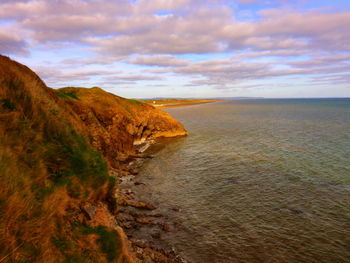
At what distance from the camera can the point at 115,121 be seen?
3694cm

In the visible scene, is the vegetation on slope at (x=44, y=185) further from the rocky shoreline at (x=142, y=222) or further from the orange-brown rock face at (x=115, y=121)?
the orange-brown rock face at (x=115, y=121)

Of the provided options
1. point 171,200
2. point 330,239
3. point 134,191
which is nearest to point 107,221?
point 171,200

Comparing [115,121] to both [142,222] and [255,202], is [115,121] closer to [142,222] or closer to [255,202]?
[142,222]

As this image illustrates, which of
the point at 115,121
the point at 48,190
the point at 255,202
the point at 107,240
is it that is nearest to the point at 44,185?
the point at 48,190

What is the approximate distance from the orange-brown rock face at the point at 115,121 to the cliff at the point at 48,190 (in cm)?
1255

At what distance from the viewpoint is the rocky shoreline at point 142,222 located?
1258cm

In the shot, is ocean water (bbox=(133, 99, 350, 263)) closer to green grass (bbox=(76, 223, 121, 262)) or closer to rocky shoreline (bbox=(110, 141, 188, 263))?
rocky shoreline (bbox=(110, 141, 188, 263))

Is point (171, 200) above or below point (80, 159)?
below

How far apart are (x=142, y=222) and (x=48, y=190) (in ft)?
31.3

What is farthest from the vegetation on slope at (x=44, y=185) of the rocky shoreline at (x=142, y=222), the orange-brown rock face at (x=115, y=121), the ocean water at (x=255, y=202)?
the orange-brown rock face at (x=115, y=121)

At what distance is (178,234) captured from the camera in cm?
1506

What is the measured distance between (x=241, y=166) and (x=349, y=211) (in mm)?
12324

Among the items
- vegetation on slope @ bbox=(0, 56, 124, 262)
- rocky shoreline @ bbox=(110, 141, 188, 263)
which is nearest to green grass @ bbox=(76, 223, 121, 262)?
vegetation on slope @ bbox=(0, 56, 124, 262)

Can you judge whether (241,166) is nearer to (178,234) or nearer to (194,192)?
(194,192)
